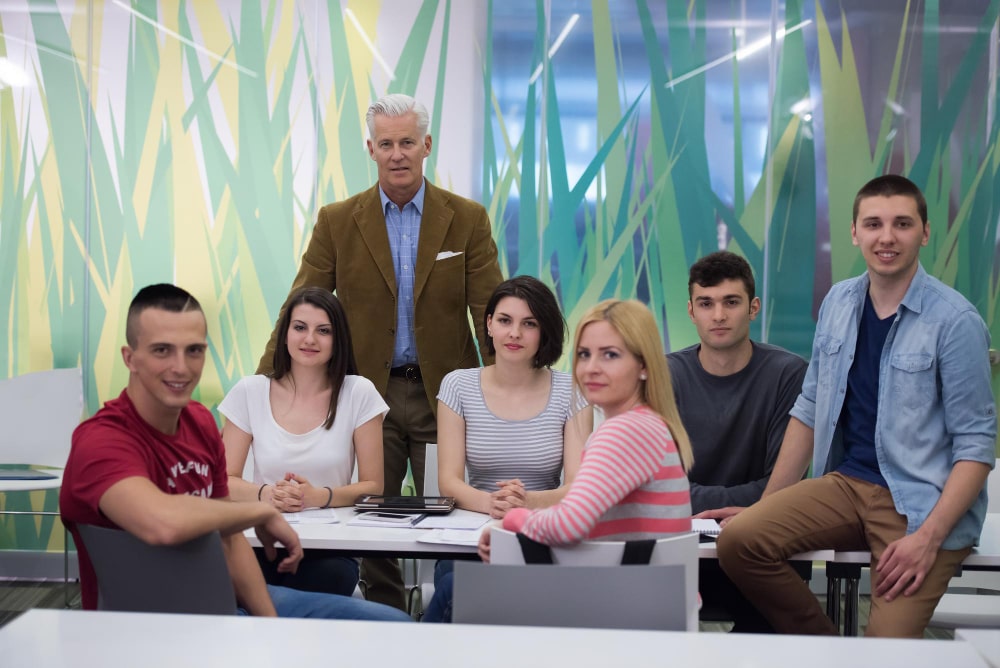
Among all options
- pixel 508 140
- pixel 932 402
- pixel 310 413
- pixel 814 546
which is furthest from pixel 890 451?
pixel 508 140

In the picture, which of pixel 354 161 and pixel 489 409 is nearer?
pixel 489 409

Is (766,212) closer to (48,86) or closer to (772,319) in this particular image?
(772,319)

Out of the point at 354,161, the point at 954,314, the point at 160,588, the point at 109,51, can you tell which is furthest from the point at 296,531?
the point at 109,51

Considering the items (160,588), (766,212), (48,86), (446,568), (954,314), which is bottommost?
(446,568)

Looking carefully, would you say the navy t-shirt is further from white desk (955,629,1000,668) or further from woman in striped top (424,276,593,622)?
white desk (955,629,1000,668)

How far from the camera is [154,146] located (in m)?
4.55

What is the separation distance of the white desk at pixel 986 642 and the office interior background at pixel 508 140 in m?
3.18

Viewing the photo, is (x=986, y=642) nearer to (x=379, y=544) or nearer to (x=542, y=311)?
(x=379, y=544)

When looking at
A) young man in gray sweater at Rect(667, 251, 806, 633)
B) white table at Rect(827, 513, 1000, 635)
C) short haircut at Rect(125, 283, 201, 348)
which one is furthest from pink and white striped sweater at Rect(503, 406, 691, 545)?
young man in gray sweater at Rect(667, 251, 806, 633)

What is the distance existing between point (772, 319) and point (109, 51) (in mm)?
3491

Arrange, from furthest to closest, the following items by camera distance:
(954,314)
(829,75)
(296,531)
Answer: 1. (829,75)
2. (954,314)
3. (296,531)

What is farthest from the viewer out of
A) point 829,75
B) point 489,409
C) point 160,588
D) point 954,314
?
point 829,75

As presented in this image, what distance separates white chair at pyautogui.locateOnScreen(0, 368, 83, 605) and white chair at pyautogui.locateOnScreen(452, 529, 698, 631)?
133 inches

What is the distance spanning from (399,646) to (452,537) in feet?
3.13
